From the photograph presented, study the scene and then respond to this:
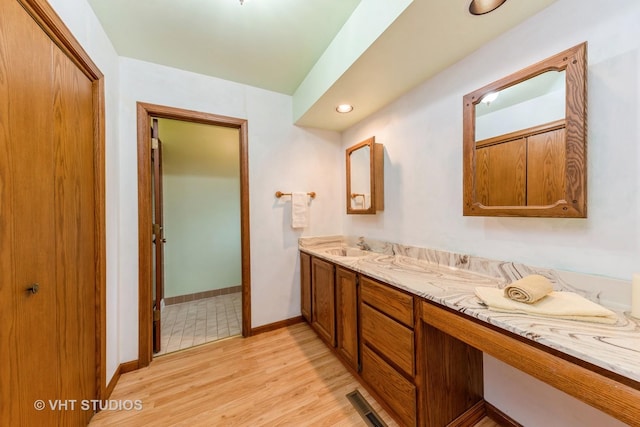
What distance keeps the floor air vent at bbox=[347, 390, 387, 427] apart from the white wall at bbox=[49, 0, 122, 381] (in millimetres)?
1592

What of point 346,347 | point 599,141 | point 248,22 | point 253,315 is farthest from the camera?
point 253,315

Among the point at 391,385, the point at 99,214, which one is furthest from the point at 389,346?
the point at 99,214

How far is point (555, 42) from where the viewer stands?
3.32ft

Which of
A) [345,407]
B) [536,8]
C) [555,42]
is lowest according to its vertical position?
[345,407]

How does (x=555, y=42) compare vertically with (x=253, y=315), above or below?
above

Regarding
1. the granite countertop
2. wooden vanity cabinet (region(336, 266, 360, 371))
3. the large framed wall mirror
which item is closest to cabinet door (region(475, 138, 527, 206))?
the large framed wall mirror

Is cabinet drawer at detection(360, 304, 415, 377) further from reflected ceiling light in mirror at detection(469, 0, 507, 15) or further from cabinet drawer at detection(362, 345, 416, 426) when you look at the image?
reflected ceiling light in mirror at detection(469, 0, 507, 15)

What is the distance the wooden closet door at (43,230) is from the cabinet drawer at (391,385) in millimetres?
1523

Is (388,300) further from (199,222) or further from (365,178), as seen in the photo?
(199,222)

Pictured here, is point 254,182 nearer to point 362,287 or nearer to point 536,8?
point 362,287

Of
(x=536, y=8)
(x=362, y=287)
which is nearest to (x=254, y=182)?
(x=362, y=287)

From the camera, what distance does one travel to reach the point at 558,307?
2.63 feet

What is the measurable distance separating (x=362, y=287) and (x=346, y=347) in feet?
1.76

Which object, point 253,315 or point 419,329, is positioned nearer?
point 419,329
